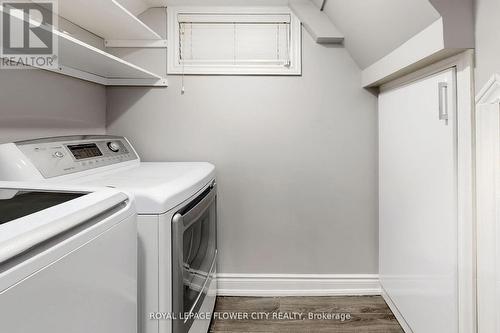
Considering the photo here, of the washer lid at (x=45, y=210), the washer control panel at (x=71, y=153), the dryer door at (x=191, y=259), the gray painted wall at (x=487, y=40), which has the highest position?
the gray painted wall at (x=487, y=40)

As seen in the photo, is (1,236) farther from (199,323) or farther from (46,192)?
(199,323)

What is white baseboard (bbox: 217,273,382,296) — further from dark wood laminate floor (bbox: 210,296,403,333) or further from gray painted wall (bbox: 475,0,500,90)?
gray painted wall (bbox: 475,0,500,90)

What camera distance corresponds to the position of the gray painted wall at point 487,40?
102 centimetres

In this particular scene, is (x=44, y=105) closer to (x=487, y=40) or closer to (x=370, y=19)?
(x=370, y=19)

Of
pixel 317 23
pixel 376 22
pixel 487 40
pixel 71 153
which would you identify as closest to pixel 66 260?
pixel 71 153

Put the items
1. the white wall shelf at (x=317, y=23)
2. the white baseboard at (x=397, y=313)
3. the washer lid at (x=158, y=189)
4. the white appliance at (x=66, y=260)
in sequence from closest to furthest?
the white appliance at (x=66, y=260) < the washer lid at (x=158, y=189) < the white baseboard at (x=397, y=313) < the white wall shelf at (x=317, y=23)

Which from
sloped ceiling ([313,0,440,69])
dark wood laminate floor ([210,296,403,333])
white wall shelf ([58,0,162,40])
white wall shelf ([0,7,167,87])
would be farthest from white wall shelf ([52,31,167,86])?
dark wood laminate floor ([210,296,403,333])

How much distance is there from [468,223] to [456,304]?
1.06ft

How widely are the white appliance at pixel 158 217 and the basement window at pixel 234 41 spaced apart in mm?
830

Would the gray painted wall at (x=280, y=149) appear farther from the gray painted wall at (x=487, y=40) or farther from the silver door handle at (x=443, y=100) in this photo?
the gray painted wall at (x=487, y=40)

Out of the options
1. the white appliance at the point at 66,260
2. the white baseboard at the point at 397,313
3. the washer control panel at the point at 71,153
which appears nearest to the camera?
the white appliance at the point at 66,260

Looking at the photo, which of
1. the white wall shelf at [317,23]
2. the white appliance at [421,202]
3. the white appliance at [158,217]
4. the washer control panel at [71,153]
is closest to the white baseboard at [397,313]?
the white appliance at [421,202]

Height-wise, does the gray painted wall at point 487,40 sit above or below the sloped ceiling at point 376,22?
below

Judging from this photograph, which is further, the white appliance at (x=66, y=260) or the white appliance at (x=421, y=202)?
the white appliance at (x=421, y=202)
